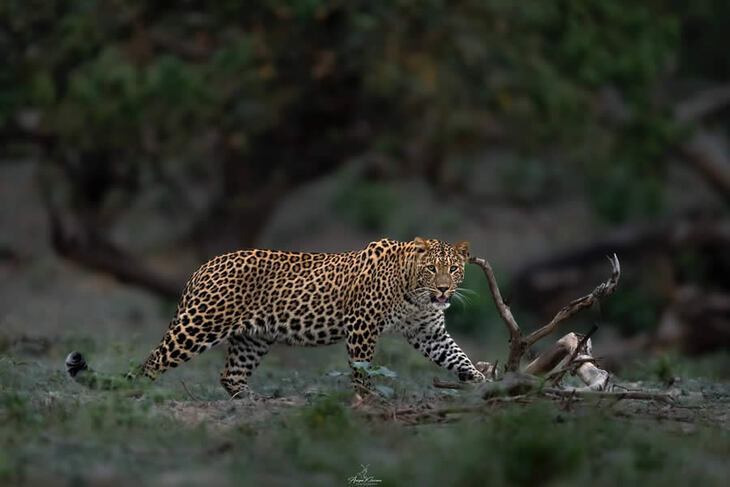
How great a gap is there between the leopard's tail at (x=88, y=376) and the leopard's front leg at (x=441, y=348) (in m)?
2.00

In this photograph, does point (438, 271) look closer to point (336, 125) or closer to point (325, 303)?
point (325, 303)

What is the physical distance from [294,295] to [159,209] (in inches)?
539

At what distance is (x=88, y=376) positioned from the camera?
8.20m

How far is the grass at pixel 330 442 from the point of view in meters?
5.50

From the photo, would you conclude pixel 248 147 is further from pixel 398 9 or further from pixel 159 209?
pixel 159 209

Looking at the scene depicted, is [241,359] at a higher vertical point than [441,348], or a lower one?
lower

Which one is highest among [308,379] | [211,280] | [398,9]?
[398,9]

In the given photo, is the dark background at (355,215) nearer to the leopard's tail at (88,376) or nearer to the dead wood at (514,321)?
the leopard's tail at (88,376)

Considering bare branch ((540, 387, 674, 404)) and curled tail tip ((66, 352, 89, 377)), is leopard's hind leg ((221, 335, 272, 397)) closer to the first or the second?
curled tail tip ((66, 352, 89, 377))

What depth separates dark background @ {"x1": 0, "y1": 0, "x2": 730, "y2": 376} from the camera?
1523 cm

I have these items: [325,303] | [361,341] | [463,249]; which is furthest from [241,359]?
[463,249]

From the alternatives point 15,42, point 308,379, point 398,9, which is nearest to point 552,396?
point 308,379

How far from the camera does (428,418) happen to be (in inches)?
277

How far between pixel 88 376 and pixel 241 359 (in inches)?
49.8
